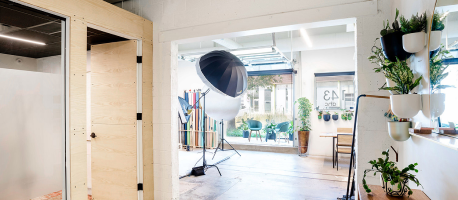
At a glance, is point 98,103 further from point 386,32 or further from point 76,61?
point 386,32

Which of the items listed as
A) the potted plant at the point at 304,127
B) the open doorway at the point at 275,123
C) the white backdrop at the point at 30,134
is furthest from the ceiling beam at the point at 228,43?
the white backdrop at the point at 30,134

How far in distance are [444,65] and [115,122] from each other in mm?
3319

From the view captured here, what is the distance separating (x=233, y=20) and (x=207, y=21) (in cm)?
36

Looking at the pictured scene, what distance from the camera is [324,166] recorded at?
5.59 metres

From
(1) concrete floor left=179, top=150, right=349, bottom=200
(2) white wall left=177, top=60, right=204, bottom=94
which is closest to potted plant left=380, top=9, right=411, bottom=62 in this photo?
(1) concrete floor left=179, top=150, right=349, bottom=200

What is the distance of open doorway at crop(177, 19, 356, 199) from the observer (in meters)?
4.28

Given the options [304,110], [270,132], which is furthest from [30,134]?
[270,132]

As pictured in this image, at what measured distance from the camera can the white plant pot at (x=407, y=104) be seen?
155cm

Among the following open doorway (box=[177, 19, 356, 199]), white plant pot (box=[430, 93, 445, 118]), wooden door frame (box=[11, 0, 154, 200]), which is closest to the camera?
white plant pot (box=[430, 93, 445, 118])

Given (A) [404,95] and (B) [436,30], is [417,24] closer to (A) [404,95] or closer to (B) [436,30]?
(B) [436,30]

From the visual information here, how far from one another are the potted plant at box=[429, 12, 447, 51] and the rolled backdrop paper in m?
4.14

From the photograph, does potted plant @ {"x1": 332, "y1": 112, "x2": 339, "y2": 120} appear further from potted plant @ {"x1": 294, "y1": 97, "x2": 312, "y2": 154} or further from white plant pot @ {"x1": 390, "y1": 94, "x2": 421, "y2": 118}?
white plant pot @ {"x1": 390, "y1": 94, "x2": 421, "y2": 118}

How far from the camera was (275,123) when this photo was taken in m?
7.76

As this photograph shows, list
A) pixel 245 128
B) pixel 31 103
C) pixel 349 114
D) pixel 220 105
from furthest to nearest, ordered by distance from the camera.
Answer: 1. pixel 245 128
2. pixel 349 114
3. pixel 220 105
4. pixel 31 103
